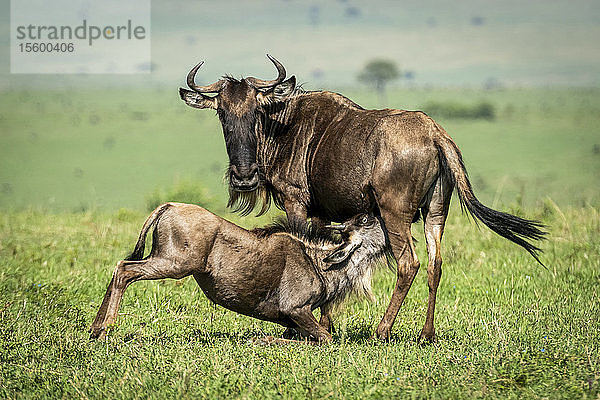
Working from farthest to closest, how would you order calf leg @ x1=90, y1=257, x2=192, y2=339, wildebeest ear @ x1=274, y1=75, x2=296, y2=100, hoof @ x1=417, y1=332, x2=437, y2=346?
wildebeest ear @ x1=274, y1=75, x2=296, y2=100
hoof @ x1=417, y1=332, x2=437, y2=346
calf leg @ x1=90, y1=257, x2=192, y2=339

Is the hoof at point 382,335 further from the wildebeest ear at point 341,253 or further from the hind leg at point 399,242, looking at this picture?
the wildebeest ear at point 341,253

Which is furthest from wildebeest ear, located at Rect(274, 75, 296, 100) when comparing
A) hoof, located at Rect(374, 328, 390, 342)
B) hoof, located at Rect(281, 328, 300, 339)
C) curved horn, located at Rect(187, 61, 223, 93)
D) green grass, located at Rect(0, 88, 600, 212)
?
green grass, located at Rect(0, 88, 600, 212)

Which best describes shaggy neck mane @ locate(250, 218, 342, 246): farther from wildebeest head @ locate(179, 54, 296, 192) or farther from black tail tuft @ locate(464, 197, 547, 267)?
black tail tuft @ locate(464, 197, 547, 267)

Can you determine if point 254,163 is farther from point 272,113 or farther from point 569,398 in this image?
point 569,398

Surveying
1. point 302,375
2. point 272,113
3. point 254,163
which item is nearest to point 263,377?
point 302,375

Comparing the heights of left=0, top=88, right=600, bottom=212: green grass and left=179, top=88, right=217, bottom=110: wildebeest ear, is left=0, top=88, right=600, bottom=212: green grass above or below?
below

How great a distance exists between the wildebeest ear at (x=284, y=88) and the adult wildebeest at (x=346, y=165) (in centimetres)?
1

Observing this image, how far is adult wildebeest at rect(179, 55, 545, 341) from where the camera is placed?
748 cm

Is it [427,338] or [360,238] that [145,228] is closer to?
[360,238]

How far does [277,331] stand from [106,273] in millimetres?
2798

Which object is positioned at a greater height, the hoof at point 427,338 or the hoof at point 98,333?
the hoof at point 98,333

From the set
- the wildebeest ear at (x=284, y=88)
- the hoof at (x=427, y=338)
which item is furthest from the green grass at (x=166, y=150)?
the hoof at (x=427, y=338)

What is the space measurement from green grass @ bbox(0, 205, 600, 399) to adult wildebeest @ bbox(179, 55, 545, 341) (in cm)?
81

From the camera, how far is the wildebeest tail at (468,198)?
738cm
